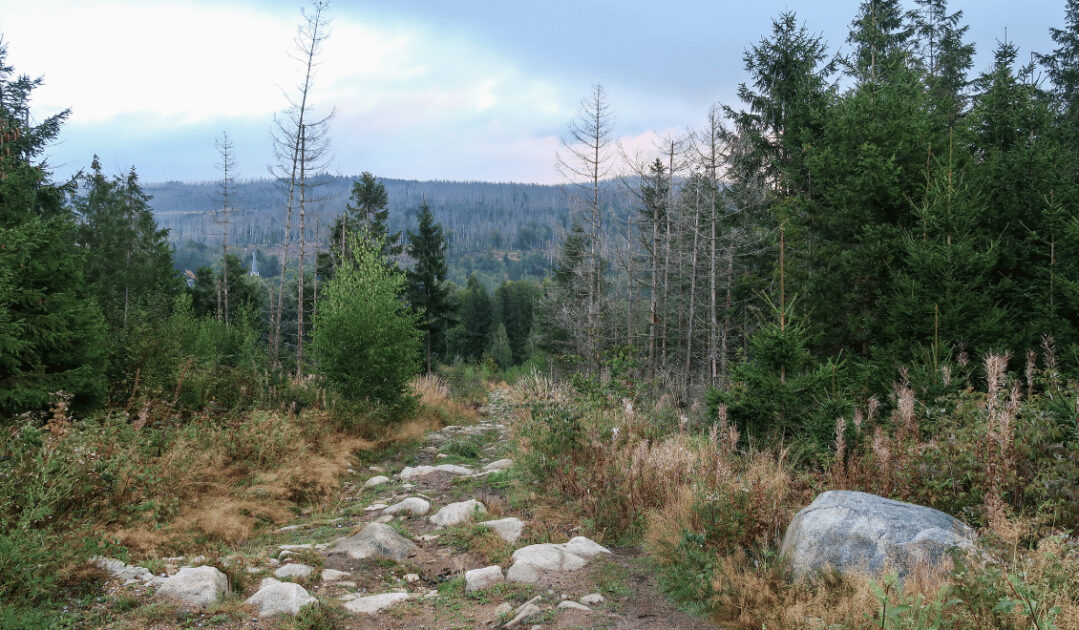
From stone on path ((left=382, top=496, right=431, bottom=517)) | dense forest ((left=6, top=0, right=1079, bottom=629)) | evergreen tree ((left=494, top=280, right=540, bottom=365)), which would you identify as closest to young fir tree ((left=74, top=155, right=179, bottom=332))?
dense forest ((left=6, top=0, right=1079, bottom=629))

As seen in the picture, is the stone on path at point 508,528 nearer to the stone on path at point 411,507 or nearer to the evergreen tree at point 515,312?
the stone on path at point 411,507

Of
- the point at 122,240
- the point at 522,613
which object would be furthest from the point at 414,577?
the point at 122,240

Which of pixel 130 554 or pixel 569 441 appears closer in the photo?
pixel 130 554

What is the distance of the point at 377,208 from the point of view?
34656mm

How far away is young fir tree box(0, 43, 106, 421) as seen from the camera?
242 inches

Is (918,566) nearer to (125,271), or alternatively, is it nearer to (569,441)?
(569,441)

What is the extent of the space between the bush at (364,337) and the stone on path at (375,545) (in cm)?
500

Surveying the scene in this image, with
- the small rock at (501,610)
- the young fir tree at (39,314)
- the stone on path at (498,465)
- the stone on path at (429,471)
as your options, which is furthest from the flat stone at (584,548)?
the young fir tree at (39,314)

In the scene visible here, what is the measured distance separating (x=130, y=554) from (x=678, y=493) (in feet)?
15.3

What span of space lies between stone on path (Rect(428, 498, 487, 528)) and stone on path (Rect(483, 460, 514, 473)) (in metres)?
1.80

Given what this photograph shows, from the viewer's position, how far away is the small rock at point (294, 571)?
176 inches

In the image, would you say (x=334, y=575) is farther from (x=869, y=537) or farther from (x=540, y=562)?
(x=869, y=537)

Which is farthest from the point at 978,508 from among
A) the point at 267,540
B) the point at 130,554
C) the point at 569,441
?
the point at 130,554

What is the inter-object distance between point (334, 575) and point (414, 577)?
64 centimetres
